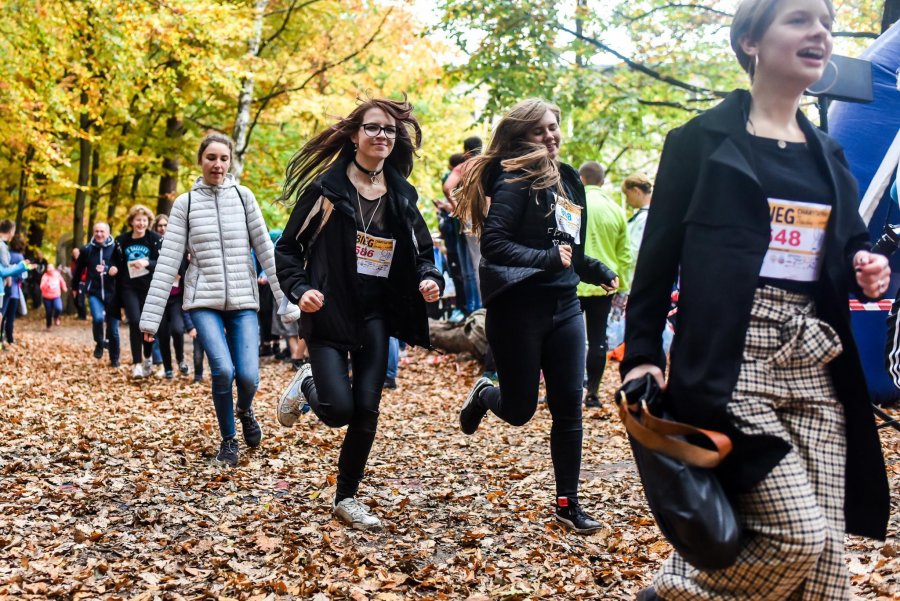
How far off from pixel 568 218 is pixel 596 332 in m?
4.18

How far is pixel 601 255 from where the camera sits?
31.0 feet

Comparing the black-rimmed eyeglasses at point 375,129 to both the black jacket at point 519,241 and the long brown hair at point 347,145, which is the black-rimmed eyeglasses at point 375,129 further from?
the black jacket at point 519,241

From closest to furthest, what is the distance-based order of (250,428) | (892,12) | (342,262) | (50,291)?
(342,262), (250,428), (892,12), (50,291)

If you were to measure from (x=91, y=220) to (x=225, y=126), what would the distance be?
6.55m

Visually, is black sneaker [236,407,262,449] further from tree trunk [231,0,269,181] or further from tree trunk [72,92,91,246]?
tree trunk [72,92,91,246]

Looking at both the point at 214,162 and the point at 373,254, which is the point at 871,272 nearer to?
the point at 373,254

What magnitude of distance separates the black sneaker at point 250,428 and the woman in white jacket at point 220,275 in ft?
0.32

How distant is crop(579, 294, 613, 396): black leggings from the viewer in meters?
9.14

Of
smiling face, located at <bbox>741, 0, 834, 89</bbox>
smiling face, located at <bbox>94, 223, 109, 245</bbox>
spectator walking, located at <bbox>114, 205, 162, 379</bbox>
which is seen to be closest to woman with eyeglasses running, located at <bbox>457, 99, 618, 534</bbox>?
smiling face, located at <bbox>741, 0, 834, 89</bbox>

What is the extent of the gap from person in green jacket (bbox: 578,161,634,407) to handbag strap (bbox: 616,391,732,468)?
6630 mm

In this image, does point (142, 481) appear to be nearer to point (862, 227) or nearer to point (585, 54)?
point (862, 227)

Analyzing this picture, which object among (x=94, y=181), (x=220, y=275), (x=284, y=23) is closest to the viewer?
(x=220, y=275)

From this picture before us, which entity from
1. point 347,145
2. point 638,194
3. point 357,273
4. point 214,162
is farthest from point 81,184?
point 357,273

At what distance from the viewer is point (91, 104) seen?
2016 cm
